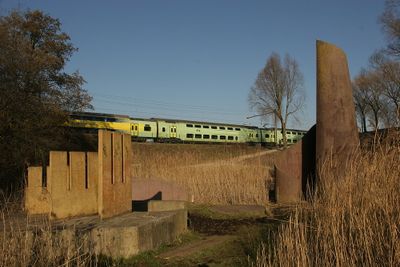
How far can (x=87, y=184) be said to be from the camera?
6.91 m

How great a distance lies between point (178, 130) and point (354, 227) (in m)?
42.9

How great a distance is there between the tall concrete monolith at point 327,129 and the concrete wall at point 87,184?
3634 mm

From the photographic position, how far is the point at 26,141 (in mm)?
14328

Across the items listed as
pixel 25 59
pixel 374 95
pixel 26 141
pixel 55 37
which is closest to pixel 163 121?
pixel 55 37

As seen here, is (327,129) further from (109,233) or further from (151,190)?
(109,233)

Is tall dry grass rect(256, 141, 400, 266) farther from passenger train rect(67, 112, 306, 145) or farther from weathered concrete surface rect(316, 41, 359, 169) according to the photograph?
passenger train rect(67, 112, 306, 145)

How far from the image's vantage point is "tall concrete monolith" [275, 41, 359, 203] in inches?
351

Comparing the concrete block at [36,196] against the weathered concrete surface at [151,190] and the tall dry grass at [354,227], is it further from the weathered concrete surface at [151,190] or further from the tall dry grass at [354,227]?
the tall dry grass at [354,227]

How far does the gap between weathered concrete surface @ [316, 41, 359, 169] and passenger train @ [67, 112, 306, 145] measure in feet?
87.1

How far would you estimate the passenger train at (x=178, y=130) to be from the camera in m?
40.8

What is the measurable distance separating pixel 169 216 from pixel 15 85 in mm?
11798


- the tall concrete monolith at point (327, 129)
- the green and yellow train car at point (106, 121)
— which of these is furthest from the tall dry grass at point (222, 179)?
the green and yellow train car at point (106, 121)

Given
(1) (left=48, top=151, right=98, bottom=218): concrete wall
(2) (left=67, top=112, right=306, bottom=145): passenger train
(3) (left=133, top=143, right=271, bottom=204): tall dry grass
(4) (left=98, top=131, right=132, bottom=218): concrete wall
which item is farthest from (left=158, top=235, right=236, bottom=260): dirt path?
(2) (left=67, top=112, right=306, bottom=145): passenger train

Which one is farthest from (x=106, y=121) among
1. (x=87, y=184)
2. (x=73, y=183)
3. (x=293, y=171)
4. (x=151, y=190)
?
(x=73, y=183)
